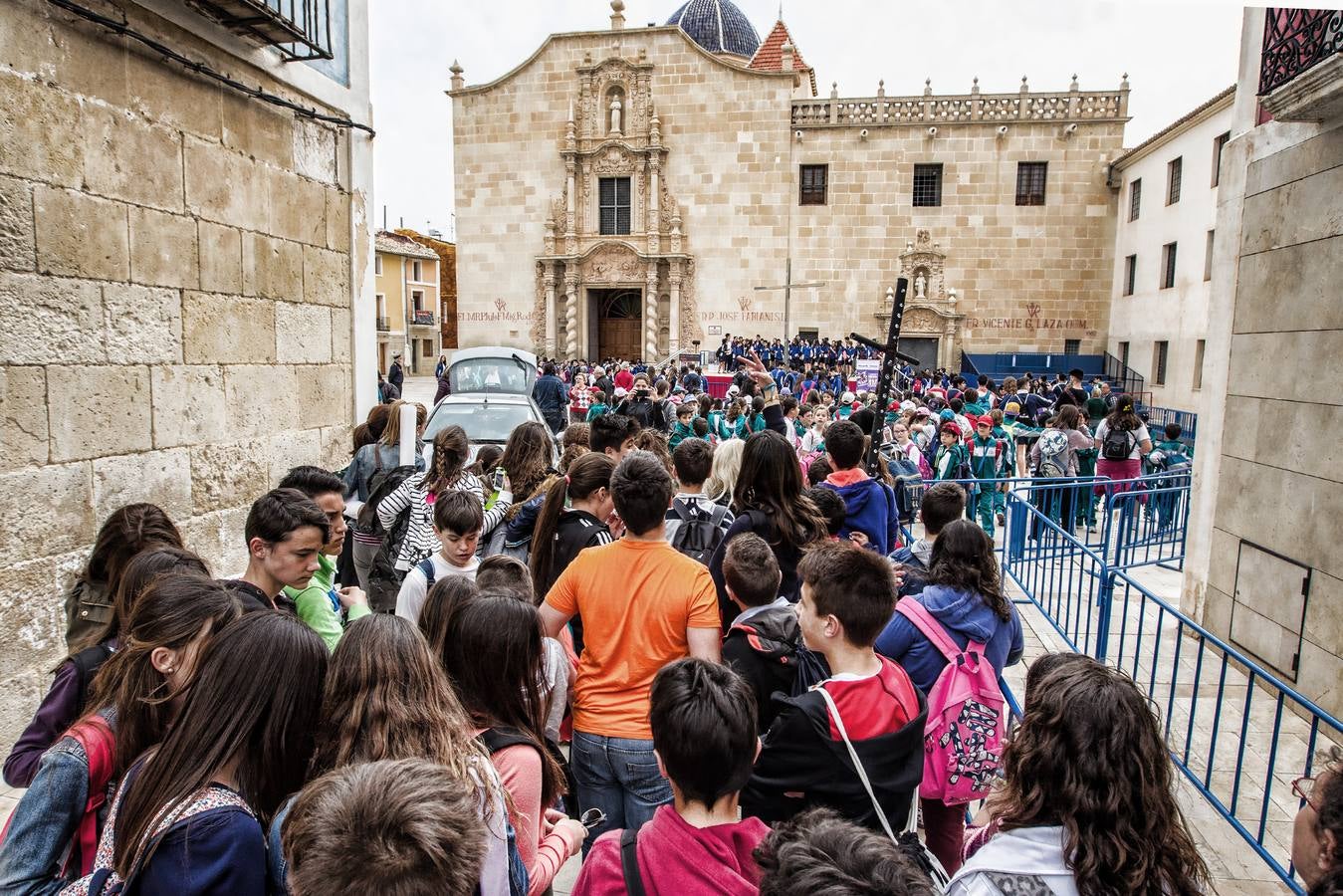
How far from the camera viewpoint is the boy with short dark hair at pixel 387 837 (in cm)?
126

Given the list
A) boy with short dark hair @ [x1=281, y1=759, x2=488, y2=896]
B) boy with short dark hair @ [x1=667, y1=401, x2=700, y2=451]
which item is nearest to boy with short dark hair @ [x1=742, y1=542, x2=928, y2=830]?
boy with short dark hair @ [x1=281, y1=759, x2=488, y2=896]

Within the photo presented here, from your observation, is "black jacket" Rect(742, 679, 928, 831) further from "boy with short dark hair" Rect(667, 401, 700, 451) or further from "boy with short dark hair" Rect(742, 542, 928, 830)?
"boy with short dark hair" Rect(667, 401, 700, 451)

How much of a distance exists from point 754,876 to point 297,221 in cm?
581

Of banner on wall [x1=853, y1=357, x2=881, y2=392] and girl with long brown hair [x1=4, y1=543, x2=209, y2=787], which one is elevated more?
banner on wall [x1=853, y1=357, x2=881, y2=392]

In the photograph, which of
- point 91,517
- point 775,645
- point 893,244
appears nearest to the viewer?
point 775,645

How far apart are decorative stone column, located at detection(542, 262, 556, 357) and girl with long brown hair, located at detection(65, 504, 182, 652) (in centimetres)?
2401

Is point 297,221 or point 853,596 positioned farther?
point 297,221

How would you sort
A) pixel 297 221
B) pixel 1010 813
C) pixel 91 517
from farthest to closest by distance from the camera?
1. pixel 297 221
2. pixel 91 517
3. pixel 1010 813

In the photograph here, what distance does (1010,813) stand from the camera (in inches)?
68.0

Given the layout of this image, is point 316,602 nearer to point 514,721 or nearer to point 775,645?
point 514,721

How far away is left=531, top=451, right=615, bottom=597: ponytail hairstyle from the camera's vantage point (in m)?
3.59

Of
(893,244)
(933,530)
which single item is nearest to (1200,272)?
(893,244)

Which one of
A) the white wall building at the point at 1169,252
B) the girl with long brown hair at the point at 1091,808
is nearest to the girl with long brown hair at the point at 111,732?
the girl with long brown hair at the point at 1091,808

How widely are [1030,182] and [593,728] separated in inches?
1029
